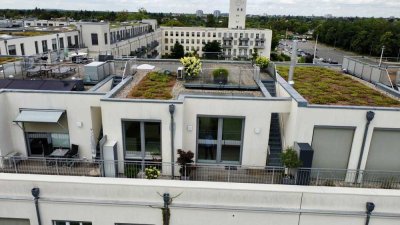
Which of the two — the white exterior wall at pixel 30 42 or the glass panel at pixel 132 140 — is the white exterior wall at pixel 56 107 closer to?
the glass panel at pixel 132 140

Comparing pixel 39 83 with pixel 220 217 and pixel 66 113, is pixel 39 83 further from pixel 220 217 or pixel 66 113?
pixel 220 217

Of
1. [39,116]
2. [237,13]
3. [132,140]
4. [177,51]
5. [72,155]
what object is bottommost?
[177,51]

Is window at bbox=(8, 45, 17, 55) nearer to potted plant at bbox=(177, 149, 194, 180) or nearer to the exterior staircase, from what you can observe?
potted plant at bbox=(177, 149, 194, 180)

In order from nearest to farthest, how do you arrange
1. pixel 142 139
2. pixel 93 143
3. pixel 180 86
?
1. pixel 142 139
2. pixel 93 143
3. pixel 180 86

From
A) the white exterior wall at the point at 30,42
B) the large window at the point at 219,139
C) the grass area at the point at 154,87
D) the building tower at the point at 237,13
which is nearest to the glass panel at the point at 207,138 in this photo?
the large window at the point at 219,139

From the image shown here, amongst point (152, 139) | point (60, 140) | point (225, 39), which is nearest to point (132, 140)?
point (152, 139)

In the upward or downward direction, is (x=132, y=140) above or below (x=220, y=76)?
Result: below

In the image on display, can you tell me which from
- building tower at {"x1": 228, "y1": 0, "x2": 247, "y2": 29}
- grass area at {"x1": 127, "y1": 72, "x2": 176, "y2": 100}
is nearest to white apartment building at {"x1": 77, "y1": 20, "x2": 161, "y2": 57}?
grass area at {"x1": 127, "y1": 72, "x2": 176, "y2": 100}

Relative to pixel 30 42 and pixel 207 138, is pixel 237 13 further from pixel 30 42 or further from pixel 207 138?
pixel 207 138
